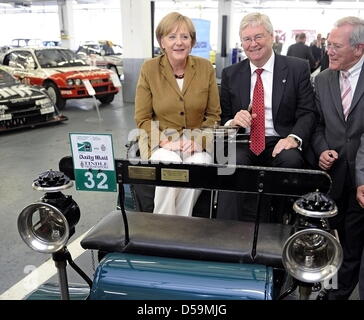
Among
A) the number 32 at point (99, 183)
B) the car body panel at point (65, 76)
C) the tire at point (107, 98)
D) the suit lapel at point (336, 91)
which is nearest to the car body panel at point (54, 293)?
the number 32 at point (99, 183)

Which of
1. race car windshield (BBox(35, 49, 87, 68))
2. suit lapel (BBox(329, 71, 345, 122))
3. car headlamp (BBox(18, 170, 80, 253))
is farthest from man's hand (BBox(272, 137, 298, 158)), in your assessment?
race car windshield (BBox(35, 49, 87, 68))

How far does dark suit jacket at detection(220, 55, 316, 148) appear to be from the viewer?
7.33 ft

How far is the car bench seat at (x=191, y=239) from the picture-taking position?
4.58ft

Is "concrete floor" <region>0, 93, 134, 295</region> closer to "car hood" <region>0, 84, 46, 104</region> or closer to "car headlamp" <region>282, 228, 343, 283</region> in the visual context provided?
"car hood" <region>0, 84, 46, 104</region>

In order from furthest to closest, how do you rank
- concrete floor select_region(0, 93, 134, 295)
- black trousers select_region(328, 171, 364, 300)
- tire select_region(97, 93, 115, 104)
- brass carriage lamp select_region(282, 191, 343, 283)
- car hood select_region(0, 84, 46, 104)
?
tire select_region(97, 93, 115, 104), car hood select_region(0, 84, 46, 104), concrete floor select_region(0, 93, 134, 295), black trousers select_region(328, 171, 364, 300), brass carriage lamp select_region(282, 191, 343, 283)

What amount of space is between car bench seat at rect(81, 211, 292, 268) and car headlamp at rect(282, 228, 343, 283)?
149 millimetres

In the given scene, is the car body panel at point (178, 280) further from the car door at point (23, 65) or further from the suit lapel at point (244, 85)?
the car door at point (23, 65)

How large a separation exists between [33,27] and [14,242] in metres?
30.3

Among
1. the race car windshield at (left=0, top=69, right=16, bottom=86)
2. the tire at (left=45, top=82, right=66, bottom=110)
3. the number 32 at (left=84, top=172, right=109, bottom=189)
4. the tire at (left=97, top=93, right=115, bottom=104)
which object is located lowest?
the tire at (left=97, top=93, right=115, bottom=104)

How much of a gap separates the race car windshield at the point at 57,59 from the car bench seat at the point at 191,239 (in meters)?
8.34

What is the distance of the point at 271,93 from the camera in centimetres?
225

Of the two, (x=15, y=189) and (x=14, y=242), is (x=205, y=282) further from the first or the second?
(x=15, y=189)

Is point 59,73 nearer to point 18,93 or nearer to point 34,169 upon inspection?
point 18,93
